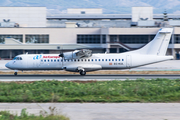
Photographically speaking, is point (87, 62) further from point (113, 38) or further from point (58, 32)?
point (58, 32)

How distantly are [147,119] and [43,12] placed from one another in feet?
291

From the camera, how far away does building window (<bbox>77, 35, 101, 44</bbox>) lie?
7873cm

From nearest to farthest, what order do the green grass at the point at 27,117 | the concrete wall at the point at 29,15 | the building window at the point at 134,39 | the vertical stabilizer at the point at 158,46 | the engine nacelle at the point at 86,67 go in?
the green grass at the point at 27,117
the engine nacelle at the point at 86,67
the vertical stabilizer at the point at 158,46
the building window at the point at 134,39
the concrete wall at the point at 29,15

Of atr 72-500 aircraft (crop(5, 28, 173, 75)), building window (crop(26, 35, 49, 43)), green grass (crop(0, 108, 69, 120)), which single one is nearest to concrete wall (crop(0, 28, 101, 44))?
building window (crop(26, 35, 49, 43))

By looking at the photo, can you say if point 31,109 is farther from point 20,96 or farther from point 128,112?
point 128,112

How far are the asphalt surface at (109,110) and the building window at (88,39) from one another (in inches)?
2378

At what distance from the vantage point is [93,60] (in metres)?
38.8

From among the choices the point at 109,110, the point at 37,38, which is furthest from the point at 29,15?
the point at 109,110

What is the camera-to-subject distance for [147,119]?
14898 millimetres

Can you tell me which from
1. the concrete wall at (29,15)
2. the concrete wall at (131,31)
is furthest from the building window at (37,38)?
the concrete wall at (29,15)

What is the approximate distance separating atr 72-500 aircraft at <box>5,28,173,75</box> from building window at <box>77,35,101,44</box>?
39849 mm

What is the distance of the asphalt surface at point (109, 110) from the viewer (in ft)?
50.3

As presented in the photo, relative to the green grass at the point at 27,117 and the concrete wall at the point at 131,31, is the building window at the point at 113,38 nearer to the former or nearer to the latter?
the concrete wall at the point at 131,31

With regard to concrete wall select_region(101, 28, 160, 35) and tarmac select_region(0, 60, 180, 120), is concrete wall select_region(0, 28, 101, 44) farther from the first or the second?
tarmac select_region(0, 60, 180, 120)
